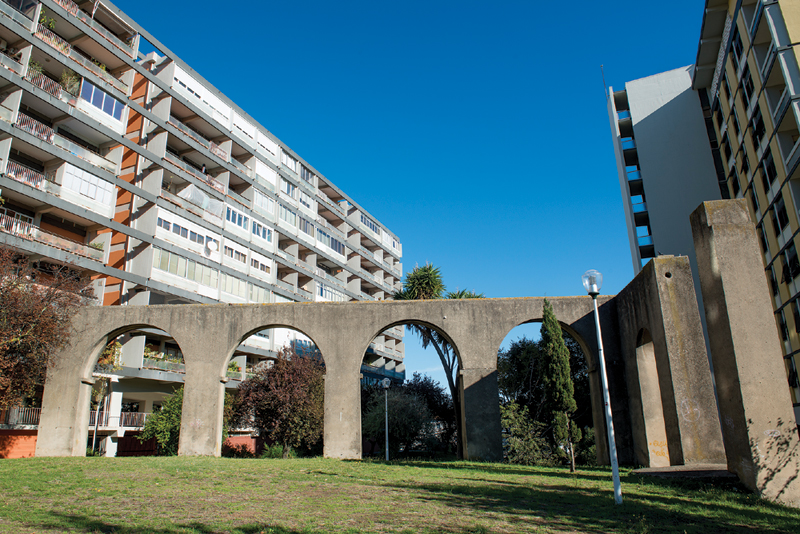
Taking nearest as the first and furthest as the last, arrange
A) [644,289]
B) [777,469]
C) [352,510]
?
[352,510] → [777,469] → [644,289]

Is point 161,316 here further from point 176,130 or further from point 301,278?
point 301,278

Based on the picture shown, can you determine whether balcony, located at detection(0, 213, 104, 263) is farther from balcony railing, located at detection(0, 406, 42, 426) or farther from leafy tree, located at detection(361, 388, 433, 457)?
leafy tree, located at detection(361, 388, 433, 457)

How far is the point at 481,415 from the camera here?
1847 cm

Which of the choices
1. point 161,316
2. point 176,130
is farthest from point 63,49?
point 161,316

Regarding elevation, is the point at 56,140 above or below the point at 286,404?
above

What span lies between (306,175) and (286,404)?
27098mm

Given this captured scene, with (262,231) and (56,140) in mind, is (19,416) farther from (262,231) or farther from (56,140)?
(262,231)

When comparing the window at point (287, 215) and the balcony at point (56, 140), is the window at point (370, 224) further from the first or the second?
the balcony at point (56, 140)

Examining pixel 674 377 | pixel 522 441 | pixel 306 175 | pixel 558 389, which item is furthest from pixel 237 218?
pixel 674 377

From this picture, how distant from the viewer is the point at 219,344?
1923 cm

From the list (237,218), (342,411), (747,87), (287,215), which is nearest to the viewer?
(342,411)

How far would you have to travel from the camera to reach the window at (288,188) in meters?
43.2

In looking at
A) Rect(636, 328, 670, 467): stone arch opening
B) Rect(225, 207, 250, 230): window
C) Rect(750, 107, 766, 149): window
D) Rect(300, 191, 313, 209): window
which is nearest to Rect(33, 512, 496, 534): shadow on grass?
Rect(636, 328, 670, 467): stone arch opening

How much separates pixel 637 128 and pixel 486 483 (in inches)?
1418
